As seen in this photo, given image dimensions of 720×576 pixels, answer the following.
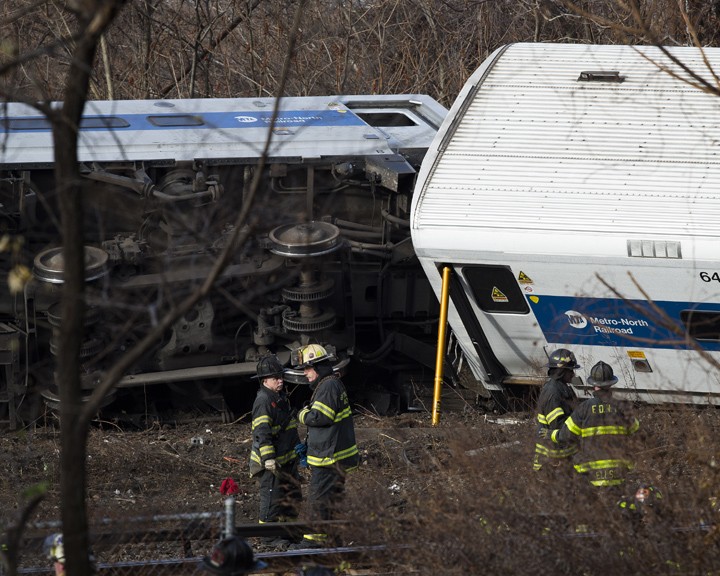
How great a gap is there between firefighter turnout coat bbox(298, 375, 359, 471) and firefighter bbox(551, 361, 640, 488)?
132 centimetres

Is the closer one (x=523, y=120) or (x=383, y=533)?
(x=383, y=533)

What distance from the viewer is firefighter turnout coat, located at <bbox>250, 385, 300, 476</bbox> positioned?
23.5 feet

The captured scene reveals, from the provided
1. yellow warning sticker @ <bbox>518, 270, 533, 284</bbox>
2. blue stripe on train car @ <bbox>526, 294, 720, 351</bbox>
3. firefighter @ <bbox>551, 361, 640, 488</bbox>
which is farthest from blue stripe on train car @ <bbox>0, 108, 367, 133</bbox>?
firefighter @ <bbox>551, 361, 640, 488</bbox>

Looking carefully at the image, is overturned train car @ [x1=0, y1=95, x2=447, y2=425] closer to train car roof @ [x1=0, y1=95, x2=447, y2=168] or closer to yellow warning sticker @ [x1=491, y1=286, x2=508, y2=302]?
train car roof @ [x1=0, y1=95, x2=447, y2=168]

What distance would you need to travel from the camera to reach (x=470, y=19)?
51.6 ft

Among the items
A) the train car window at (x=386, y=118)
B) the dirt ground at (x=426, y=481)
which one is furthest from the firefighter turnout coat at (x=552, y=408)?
the train car window at (x=386, y=118)

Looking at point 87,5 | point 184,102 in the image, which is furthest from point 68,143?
point 184,102

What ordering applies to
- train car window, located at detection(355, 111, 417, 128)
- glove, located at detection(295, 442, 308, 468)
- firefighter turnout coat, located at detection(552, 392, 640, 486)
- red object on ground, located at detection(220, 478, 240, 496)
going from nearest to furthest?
firefighter turnout coat, located at detection(552, 392, 640, 486) → red object on ground, located at detection(220, 478, 240, 496) → glove, located at detection(295, 442, 308, 468) → train car window, located at detection(355, 111, 417, 128)

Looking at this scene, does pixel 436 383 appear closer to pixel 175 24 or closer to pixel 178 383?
pixel 178 383

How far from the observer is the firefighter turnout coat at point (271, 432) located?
282 inches

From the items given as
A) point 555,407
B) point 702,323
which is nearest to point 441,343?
point 555,407

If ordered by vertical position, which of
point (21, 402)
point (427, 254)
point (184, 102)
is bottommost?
point (21, 402)

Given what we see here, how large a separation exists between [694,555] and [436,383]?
→ 3.67 metres

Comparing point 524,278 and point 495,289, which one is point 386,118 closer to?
point 495,289
